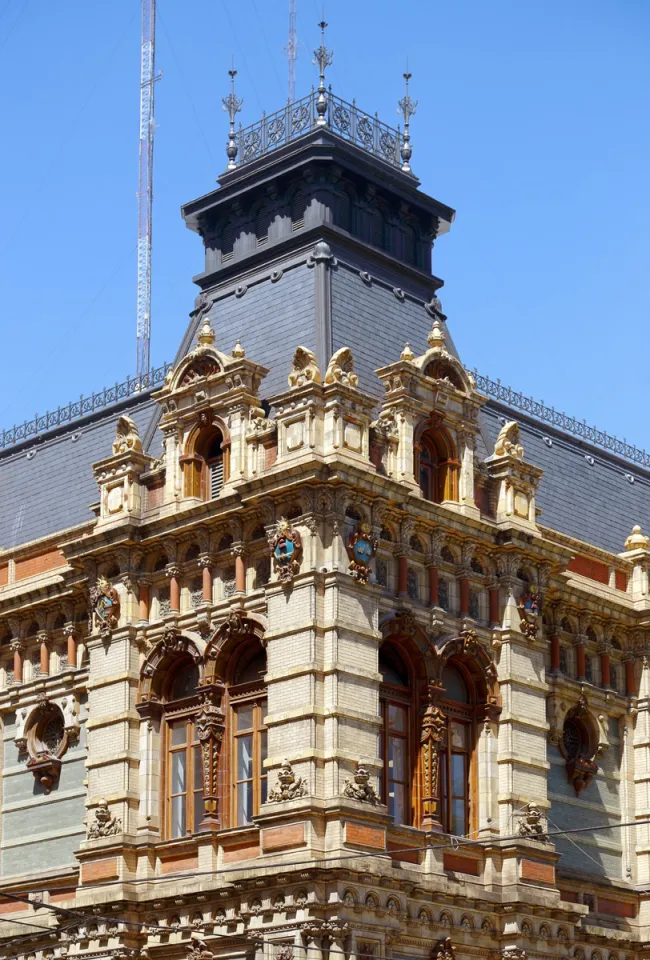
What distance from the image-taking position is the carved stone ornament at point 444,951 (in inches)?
1597

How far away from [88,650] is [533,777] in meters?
11.2

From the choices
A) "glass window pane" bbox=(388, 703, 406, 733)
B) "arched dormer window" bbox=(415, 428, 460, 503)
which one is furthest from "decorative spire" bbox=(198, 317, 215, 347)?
"glass window pane" bbox=(388, 703, 406, 733)

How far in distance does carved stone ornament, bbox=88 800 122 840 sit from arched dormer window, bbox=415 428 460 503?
1052 cm

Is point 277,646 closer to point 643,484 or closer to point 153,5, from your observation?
point 643,484

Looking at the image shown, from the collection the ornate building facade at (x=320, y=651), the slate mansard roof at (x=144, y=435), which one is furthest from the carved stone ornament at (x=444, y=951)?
the slate mansard roof at (x=144, y=435)

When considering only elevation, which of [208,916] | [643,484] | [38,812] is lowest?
[208,916]

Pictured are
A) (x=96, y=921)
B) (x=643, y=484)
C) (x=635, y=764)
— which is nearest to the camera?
(x=96, y=921)

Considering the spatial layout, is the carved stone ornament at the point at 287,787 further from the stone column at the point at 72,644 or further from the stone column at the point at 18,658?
the stone column at the point at 18,658

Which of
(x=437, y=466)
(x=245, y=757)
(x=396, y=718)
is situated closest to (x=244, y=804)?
(x=245, y=757)

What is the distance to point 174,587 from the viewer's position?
43875 millimetres

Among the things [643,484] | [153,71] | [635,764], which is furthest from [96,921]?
[153,71]

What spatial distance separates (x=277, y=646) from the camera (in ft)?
134

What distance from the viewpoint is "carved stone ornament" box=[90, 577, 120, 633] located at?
44562mm

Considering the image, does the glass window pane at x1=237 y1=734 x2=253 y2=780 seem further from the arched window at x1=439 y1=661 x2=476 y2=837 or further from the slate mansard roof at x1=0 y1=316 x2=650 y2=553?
the slate mansard roof at x1=0 y1=316 x2=650 y2=553
